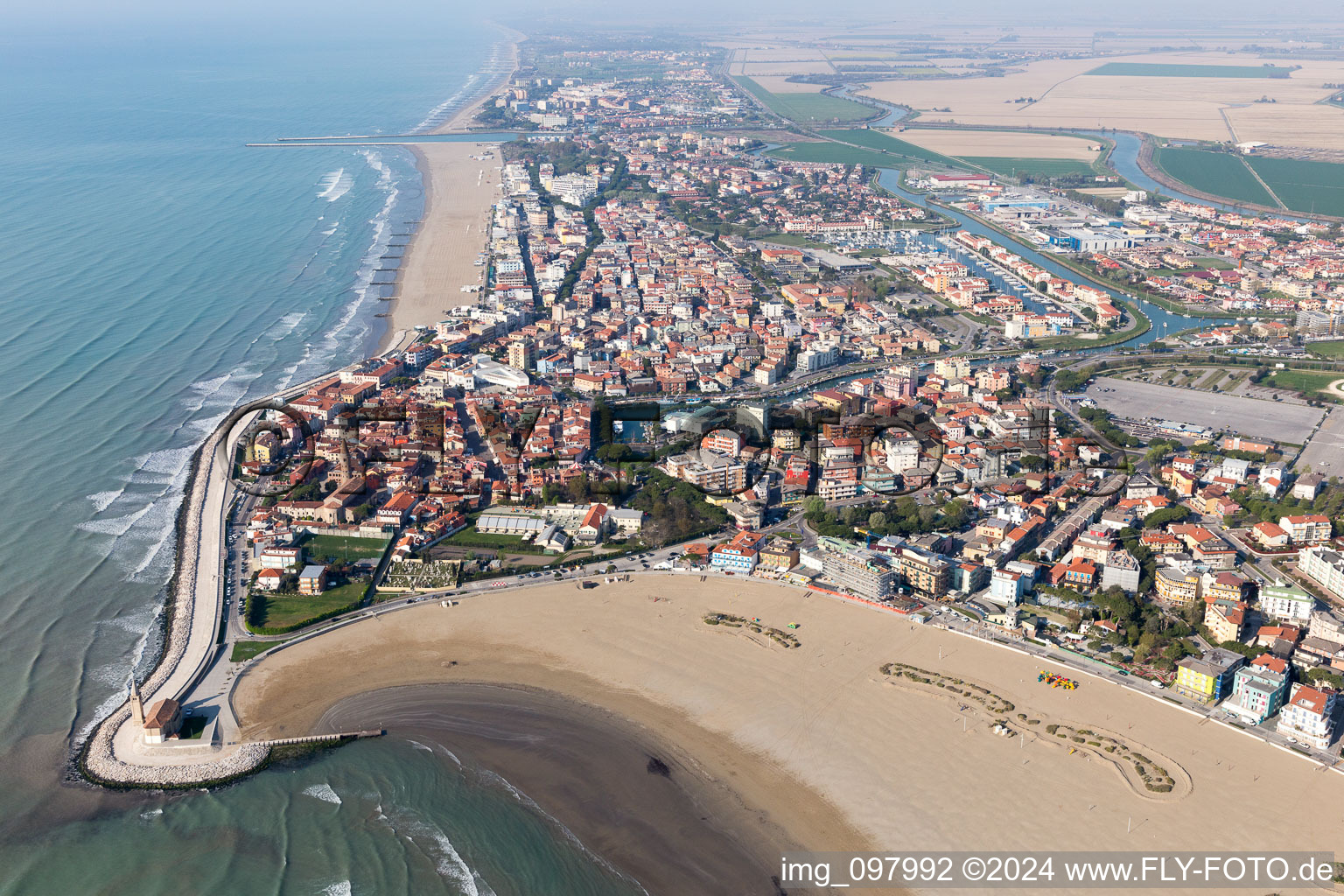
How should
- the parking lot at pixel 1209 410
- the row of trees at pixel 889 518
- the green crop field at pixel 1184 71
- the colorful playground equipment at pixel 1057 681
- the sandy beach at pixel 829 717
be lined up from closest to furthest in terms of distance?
the sandy beach at pixel 829 717, the colorful playground equipment at pixel 1057 681, the row of trees at pixel 889 518, the parking lot at pixel 1209 410, the green crop field at pixel 1184 71

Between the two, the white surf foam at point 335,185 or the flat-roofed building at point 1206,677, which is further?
the white surf foam at point 335,185

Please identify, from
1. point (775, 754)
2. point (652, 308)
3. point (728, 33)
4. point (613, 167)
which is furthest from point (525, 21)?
point (775, 754)

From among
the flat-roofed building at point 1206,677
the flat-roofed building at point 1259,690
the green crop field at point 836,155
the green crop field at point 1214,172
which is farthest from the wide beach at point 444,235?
the green crop field at point 1214,172

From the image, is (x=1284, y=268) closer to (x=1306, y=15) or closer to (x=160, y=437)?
(x=160, y=437)

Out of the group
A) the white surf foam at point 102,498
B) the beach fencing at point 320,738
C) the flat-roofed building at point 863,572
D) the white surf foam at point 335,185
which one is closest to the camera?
the beach fencing at point 320,738

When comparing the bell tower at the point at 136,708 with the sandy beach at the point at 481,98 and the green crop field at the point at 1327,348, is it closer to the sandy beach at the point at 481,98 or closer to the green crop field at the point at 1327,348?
the green crop field at the point at 1327,348

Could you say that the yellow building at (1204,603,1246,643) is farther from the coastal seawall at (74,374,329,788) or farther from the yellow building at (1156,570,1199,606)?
the coastal seawall at (74,374,329,788)
